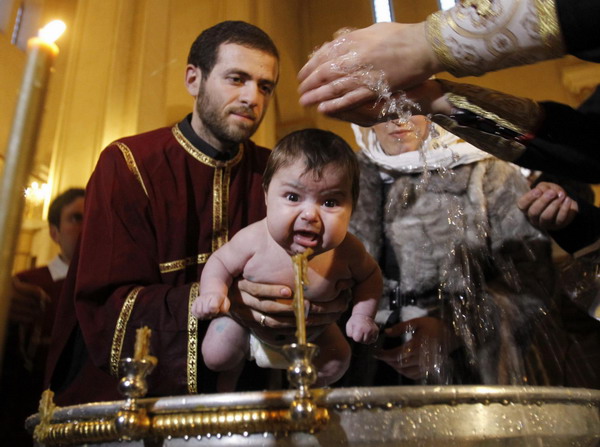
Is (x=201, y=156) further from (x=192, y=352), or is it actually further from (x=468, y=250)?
(x=468, y=250)

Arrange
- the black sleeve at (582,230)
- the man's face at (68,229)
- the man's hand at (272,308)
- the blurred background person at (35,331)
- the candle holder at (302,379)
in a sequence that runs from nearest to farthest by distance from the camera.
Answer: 1. the candle holder at (302,379)
2. the man's hand at (272,308)
3. the black sleeve at (582,230)
4. the blurred background person at (35,331)
5. the man's face at (68,229)

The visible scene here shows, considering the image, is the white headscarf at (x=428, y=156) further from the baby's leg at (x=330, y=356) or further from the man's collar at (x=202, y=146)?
the baby's leg at (x=330, y=356)

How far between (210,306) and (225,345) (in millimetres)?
95

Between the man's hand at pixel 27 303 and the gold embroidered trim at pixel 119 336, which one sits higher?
the man's hand at pixel 27 303

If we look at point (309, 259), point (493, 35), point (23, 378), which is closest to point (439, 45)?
point (493, 35)

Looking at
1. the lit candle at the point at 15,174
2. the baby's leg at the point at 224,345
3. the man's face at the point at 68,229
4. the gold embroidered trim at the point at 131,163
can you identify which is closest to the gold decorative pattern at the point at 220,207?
the gold embroidered trim at the point at 131,163

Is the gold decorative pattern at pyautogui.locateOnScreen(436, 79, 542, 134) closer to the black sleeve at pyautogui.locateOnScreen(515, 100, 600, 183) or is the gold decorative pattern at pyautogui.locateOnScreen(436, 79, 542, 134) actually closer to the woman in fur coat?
the black sleeve at pyautogui.locateOnScreen(515, 100, 600, 183)

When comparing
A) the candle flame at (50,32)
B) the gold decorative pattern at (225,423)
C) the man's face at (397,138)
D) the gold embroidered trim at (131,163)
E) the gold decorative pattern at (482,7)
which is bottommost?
the gold decorative pattern at (225,423)

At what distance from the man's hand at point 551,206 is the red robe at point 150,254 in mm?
495

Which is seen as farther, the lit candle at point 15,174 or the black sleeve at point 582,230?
the black sleeve at point 582,230

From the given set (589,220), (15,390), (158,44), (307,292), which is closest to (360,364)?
(307,292)

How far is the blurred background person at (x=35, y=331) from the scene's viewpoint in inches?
47.1

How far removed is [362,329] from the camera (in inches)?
28.4

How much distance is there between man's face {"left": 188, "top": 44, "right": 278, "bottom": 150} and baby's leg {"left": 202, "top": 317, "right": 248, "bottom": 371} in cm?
44
